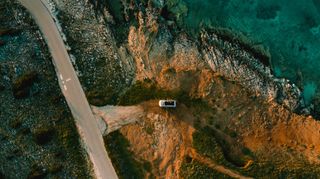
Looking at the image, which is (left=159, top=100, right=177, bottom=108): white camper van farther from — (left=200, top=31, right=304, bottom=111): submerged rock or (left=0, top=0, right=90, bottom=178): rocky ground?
(left=0, top=0, right=90, bottom=178): rocky ground

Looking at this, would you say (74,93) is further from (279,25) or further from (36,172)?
(279,25)

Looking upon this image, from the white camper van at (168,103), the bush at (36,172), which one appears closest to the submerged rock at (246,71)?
the white camper van at (168,103)

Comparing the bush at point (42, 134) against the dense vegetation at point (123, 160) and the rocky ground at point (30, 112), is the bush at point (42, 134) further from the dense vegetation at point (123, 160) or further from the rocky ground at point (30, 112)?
the dense vegetation at point (123, 160)

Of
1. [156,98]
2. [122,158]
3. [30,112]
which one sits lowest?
[122,158]

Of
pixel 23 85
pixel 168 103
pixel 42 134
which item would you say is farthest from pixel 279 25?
pixel 23 85

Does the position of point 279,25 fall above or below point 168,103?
above

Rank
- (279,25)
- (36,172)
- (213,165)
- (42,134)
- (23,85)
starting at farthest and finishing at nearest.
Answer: (279,25), (23,85), (42,134), (36,172), (213,165)

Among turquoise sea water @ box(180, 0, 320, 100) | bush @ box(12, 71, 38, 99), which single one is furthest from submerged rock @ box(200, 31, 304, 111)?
bush @ box(12, 71, 38, 99)
